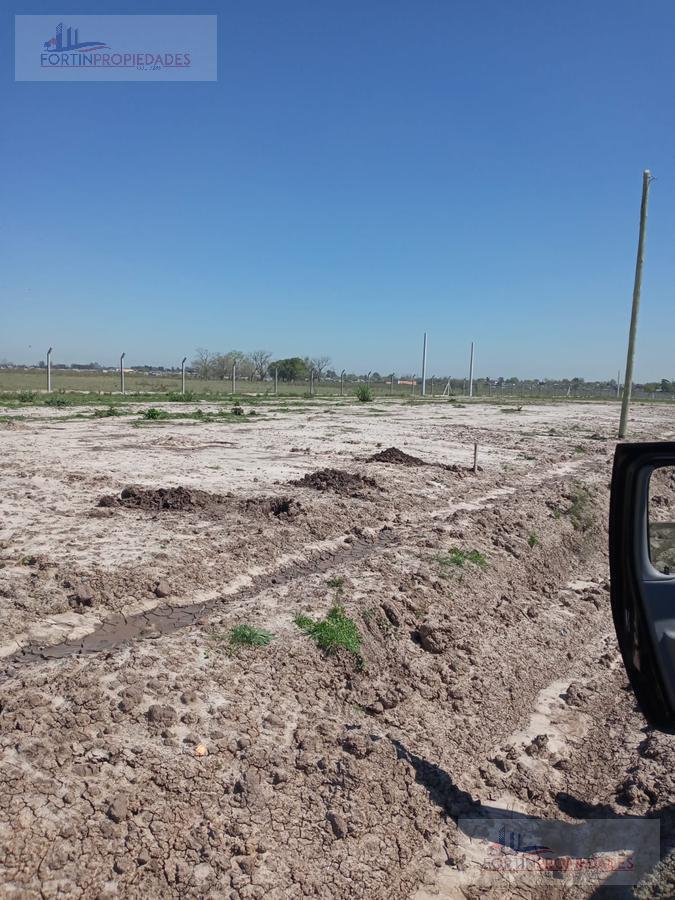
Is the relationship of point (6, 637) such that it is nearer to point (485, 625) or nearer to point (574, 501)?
point (485, 625)

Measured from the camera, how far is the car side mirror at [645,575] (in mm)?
2721

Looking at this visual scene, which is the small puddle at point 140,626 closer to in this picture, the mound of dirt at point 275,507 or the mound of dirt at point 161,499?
the mound of dirt at point 275,507

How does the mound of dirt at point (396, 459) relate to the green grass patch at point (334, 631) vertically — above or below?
above

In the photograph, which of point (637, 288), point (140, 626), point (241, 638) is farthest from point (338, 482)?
point (637, 288)

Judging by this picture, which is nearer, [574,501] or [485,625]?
[485,625]

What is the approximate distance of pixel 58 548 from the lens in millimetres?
6000

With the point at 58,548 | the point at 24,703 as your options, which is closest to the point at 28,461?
the point at 58,548

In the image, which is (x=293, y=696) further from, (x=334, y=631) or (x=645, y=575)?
(x=645, y=575)

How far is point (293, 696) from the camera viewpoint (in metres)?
4.02

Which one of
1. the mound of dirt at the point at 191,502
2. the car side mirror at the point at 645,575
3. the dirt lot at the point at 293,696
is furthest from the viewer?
the mound of dirt at the point at 191,502

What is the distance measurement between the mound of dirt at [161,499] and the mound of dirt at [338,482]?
1651mm

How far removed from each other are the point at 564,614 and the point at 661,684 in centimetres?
385
